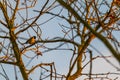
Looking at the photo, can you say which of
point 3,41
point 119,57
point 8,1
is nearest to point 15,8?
point 8,1

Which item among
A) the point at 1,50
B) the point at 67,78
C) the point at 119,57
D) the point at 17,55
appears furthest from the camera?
the point at 1,50

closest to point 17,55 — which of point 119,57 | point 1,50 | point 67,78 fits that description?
point 1,50

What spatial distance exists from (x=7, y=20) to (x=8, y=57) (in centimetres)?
60

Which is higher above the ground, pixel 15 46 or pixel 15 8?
pixel 15 8

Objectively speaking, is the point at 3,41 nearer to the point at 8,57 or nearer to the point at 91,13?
the point at 8,57

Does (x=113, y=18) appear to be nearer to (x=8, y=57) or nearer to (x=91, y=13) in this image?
(x=91, y=13)

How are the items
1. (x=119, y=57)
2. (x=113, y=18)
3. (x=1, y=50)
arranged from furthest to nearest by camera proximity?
(x=1, y=50), (x=113, y=18), (x=119, y=57)

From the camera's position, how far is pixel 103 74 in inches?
144

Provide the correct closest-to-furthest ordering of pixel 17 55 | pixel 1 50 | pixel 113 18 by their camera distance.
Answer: pixel 113 18, pixel 17 55, pixel 1 50

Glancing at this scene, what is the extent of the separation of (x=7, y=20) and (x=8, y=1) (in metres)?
0.34

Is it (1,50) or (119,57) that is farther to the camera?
(1,50)

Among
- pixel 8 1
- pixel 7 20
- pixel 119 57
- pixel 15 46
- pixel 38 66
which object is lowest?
pixel 119 57

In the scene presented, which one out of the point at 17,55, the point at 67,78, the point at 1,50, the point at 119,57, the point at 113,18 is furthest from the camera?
the point at 1,50

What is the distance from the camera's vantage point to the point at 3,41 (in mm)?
Result: 3842
